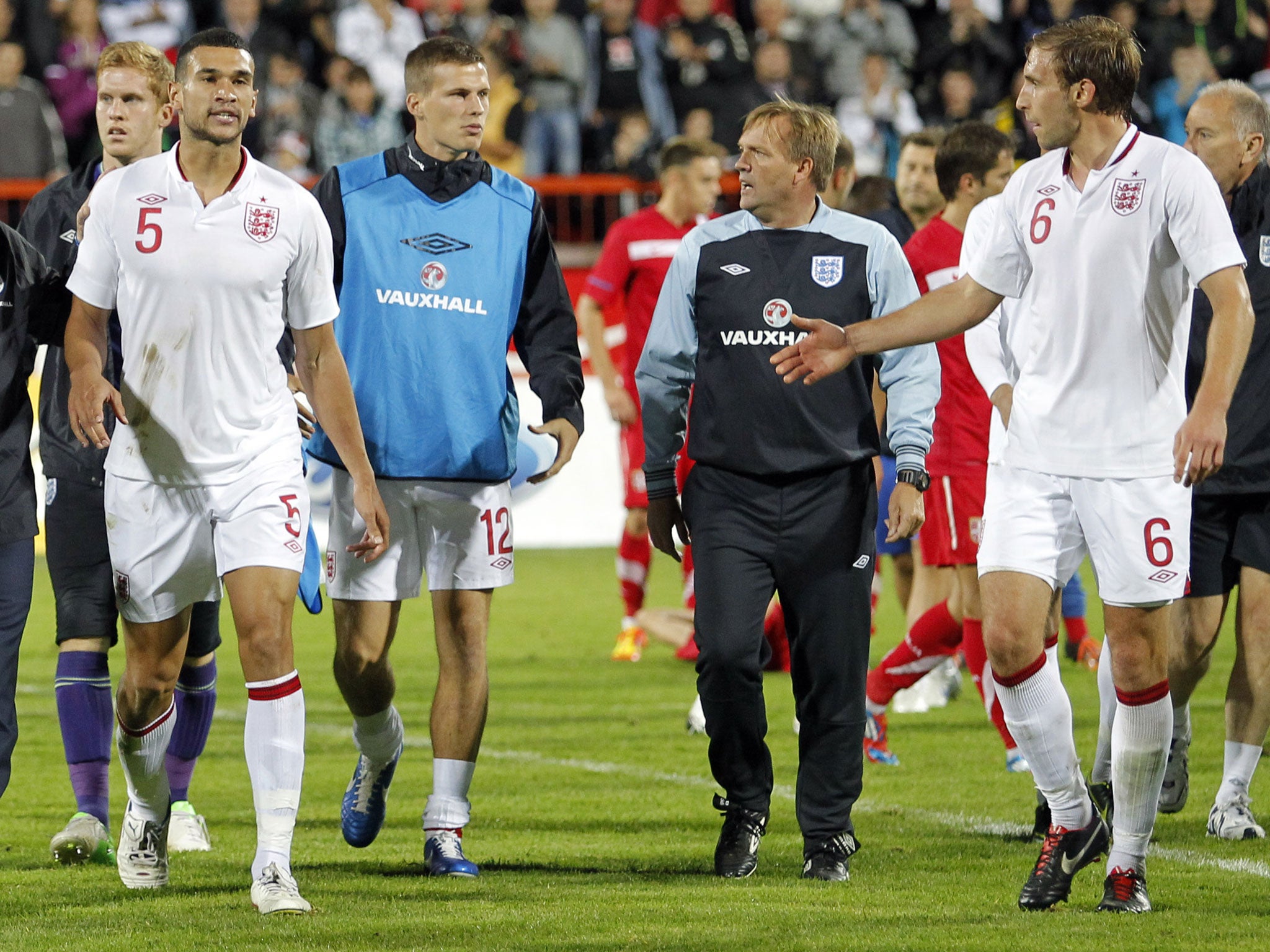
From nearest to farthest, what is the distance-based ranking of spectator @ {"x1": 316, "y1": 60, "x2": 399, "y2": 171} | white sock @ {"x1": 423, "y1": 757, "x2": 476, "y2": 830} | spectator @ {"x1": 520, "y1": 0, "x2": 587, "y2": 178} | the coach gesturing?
the coach gesturing → white sock @ {"x1": 423, "y1": 757, "x2": 476, "y2": 830} → spectator @ {"x1": 316, "y1": 60, "x2": 399, "y2": 171} → spectator @ {"x1": 520, "y1": 0, "x2": 587, "y2": 178}

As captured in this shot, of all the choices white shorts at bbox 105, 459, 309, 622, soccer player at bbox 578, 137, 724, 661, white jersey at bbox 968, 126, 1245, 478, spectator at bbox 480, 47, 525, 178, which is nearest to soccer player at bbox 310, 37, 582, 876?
white shorts at bbox 105, 459, 309, 622

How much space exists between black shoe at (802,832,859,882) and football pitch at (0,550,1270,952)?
2.3 inches

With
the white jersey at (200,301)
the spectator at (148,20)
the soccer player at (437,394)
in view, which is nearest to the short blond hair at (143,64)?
the soccer player at (437,394)

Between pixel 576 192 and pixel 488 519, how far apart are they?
13662 millimetres

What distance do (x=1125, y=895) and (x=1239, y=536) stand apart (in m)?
1.94

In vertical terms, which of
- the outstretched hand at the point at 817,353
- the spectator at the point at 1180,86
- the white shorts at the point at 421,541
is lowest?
the white shorts at the point at 421,541

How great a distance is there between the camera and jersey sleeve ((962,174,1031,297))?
5.18m

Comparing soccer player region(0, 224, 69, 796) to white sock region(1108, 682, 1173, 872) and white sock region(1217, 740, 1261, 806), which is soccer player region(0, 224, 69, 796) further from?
white sock region(1217, 740, 1261, 806)

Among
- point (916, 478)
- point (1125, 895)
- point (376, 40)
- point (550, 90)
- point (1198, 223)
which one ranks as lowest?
point (1125, 895)

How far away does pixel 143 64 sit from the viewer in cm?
602

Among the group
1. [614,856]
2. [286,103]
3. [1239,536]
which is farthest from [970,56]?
[614,856]

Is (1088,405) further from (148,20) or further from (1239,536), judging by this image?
(148,20)

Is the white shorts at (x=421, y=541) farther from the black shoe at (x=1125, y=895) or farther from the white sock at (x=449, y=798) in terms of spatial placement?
the black shoe at (x=1125, y=895)

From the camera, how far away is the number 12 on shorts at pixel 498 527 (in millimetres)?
5902
